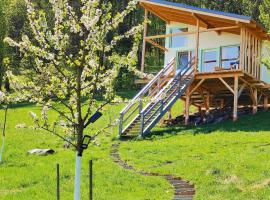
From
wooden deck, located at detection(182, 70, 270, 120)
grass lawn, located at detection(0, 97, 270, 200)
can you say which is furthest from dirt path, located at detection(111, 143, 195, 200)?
wooden deck, located at detection(182, 70, 270, 120)

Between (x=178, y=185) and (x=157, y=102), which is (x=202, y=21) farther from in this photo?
(x=178, y=185)

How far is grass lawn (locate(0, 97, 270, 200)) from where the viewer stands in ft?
49.5

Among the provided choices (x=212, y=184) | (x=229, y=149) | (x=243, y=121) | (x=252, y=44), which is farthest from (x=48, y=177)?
(x=252, y=44)

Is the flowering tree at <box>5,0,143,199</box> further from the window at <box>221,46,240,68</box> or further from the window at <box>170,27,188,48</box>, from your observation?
the window at <box>170,27,188,48</box>

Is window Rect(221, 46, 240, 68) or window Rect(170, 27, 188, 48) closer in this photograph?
window Rect(221, 46, 240, 68)

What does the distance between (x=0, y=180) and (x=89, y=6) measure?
33.4ft

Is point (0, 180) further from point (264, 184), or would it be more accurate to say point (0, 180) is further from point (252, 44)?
point (252, 44)

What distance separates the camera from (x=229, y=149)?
Answer: 810 inches

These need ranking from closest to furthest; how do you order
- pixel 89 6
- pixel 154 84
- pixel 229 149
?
pixel 89 6 → pixel 229 149 → pixel 154 84

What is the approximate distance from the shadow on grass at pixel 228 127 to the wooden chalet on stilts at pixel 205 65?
0.79 metres

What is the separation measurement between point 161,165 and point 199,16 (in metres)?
14.3

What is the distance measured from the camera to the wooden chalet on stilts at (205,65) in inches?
1134

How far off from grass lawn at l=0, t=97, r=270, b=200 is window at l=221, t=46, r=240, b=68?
493 cm

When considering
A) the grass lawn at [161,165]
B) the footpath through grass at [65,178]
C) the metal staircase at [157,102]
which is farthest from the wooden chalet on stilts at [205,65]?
the footpath through grass at [65,178]
